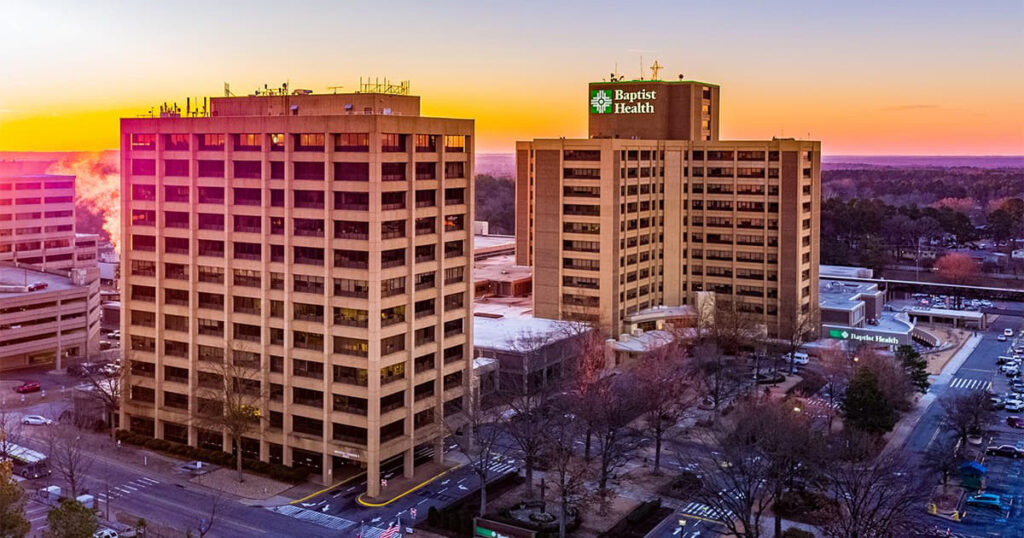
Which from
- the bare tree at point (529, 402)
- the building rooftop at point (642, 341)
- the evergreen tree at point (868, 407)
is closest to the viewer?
the bare tree at point (529, 402)

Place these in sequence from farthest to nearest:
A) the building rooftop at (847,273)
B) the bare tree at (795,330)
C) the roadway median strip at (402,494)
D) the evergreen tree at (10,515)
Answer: the building rooftop at (847,273) → the bare tree at (795,330) → the roadway median strip at (402,494) → the evergreen tree at (10,515)

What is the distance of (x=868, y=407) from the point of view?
84.4 metres

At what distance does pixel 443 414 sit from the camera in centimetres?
8181

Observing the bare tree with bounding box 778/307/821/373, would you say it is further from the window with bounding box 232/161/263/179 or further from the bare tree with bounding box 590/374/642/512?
the window with bounding box 232/161/263/179

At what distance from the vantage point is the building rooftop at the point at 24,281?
11406cm

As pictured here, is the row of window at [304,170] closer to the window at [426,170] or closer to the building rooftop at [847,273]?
the window at [426,170]

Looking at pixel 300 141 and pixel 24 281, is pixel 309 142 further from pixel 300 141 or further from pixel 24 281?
pixel 24 281

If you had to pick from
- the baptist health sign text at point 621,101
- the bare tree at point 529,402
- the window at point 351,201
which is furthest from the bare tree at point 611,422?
the baptist health sign text at point 621,101

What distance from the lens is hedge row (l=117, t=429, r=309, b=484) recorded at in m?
76.8

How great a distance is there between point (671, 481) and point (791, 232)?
2361 inches

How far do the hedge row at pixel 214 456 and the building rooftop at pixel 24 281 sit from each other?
37834 millimetres

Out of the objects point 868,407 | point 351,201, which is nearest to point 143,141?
point 351,201

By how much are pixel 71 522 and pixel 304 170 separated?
34298 mm

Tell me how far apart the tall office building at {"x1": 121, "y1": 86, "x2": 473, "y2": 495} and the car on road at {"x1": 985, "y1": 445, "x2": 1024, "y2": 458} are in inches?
1909
